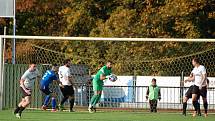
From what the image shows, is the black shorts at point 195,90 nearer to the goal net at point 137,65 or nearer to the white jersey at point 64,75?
the white jersey at point 64,75

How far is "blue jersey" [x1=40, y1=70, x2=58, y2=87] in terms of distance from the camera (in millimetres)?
26344

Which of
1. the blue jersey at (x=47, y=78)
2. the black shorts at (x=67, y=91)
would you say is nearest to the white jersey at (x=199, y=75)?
the black shorts at (x=67, y=91)

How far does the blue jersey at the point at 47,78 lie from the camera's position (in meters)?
26.3

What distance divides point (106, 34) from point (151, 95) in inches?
512

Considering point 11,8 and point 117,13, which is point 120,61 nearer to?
point 117,13

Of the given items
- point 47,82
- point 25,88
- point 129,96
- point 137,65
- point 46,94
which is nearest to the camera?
point 25,88

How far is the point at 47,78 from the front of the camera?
2639 centimetres

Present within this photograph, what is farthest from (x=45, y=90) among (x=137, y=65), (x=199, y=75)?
(x=137, y=65)

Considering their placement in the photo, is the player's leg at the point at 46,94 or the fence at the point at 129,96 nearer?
the player's leg at the point at 46,94

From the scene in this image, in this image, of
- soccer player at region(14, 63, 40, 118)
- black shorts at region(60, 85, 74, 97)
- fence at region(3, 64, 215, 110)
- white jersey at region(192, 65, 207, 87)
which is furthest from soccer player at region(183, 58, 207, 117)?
fence at region(3, 64, 215, 110)

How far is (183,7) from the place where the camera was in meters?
38.8

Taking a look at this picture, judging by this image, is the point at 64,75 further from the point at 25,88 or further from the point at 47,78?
the point at 25,88

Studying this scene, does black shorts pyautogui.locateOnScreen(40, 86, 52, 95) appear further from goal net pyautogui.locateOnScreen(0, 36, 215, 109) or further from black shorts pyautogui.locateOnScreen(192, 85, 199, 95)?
black shorts pyautogui.locateOnScreen(192, 85, 199, 95)

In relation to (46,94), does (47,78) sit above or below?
above
